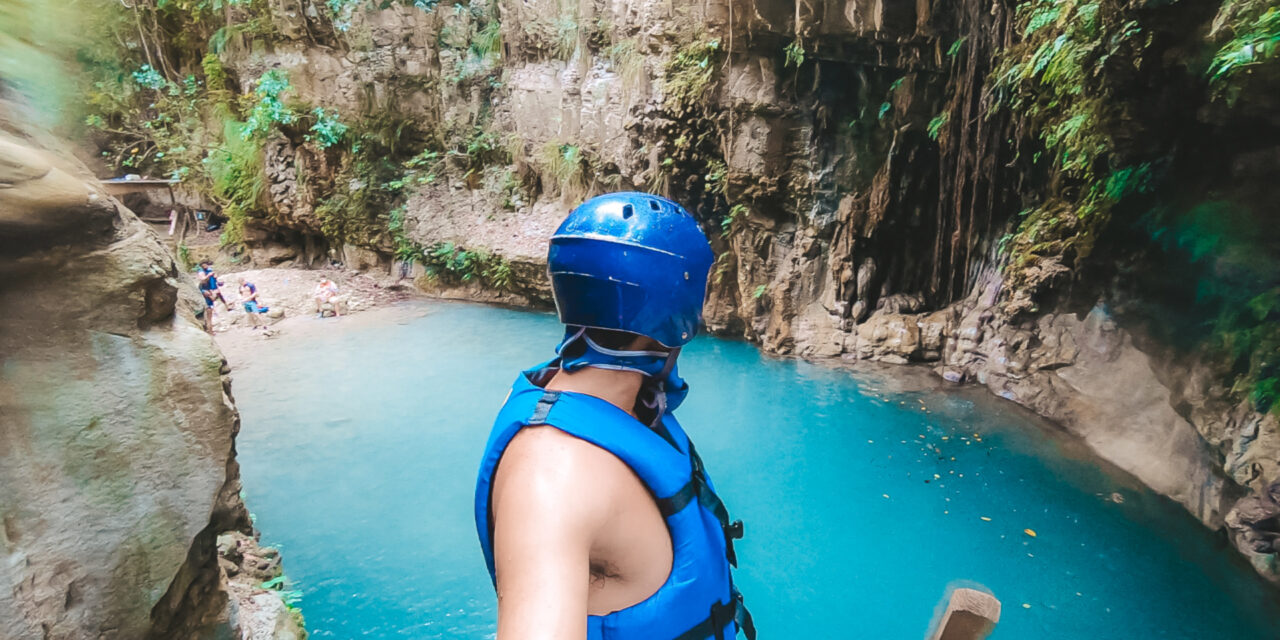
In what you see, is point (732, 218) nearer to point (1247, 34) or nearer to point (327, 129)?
point (1247, 34)

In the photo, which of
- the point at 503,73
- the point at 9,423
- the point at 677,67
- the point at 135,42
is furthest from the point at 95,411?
the point at 135,42

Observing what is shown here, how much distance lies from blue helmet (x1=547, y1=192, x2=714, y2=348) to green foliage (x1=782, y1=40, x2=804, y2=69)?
701 cm

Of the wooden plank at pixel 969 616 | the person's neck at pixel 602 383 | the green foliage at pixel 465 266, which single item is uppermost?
the person's neck at pixel 602 383

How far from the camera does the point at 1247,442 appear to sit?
3943mm

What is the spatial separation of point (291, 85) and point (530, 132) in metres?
5.41

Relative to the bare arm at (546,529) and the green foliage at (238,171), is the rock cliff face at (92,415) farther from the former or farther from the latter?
the green foliage at (238,171)

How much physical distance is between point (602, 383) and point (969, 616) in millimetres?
1222

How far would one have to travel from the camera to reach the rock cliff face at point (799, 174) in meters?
5.39

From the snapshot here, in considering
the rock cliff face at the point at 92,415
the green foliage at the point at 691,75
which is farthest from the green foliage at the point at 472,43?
the rock cliff face at the point at 92,415

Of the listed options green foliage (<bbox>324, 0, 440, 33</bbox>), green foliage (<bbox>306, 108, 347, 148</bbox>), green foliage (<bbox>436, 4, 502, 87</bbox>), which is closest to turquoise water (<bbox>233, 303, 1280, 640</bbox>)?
green foliage (<bbox>306, 108, 347, 148</bbox>)

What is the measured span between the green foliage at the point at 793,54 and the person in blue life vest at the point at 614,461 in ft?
22.9

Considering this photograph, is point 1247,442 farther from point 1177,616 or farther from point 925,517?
point 925,517

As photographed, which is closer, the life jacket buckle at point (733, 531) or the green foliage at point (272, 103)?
the life jacket buckle at point (733, 531)

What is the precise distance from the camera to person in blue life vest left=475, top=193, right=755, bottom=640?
966 mm
